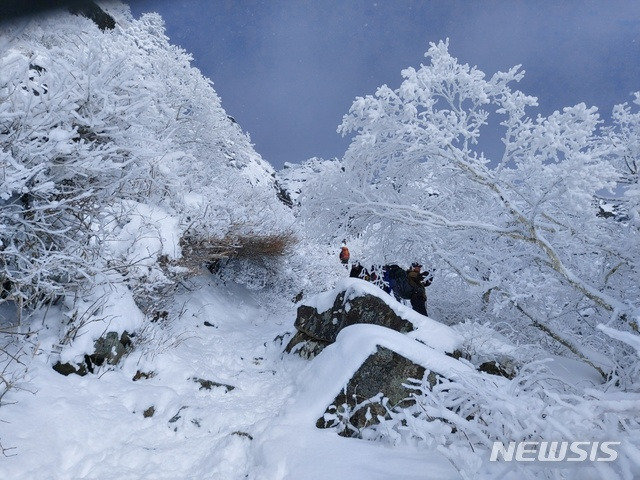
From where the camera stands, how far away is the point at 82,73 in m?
3.86

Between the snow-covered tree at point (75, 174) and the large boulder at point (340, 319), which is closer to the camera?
the snow-covered tree at point (75, 174)

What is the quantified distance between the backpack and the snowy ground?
4497mm

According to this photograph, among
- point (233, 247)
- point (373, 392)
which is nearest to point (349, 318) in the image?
point (373, 392)

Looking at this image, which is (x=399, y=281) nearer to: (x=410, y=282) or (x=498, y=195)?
(x=410, y=282)

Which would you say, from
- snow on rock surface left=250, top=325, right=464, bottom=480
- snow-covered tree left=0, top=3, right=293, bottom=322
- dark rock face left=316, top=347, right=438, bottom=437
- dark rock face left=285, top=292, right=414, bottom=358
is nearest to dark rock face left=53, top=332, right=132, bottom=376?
snow-covered tree left=0, top=3, right=293, bottom=322

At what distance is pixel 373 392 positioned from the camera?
3.75 metres

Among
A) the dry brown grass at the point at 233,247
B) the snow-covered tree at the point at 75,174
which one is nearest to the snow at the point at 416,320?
the dry brown grass at the point at 233,247

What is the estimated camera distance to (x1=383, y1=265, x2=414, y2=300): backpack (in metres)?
8.69

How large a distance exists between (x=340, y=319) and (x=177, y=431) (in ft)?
10.6

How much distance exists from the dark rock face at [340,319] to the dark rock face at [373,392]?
170cm

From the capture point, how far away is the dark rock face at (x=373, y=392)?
348 cm

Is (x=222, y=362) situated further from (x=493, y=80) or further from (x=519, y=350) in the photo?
(x=493, y=80)

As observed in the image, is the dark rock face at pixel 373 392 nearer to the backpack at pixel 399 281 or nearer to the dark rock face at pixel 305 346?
the dark rock face at pixel 305 346
